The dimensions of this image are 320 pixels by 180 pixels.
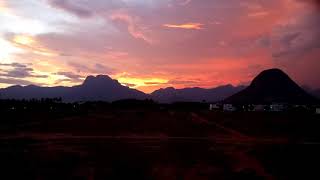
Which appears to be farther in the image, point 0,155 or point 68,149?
point 68,149

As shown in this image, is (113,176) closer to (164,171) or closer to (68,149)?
(164,171)

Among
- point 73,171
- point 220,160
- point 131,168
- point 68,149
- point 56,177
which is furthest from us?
point 68,149

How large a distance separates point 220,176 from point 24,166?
25.1 feet

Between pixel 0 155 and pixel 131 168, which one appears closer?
pixel 131 168

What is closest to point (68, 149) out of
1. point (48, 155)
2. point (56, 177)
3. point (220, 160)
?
point (48, 155)

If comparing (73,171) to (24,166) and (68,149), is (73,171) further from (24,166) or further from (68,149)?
(68,149)

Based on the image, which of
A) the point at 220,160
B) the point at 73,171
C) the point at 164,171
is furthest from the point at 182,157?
the point at 73,171

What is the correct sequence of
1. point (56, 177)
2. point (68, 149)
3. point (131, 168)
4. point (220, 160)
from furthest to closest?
point (68, 149) < point (220, 160) < point (131, 168) < point (56, 177)

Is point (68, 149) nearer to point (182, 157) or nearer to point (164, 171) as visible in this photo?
point (182, 157)

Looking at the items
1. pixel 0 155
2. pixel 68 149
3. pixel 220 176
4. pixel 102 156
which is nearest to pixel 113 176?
pixel 220 176

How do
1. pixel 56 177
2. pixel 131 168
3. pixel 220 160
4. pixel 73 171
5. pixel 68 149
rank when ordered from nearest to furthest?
1. pixel 56 177
2. pixel 73 171
3. pixel 131 168
4. pixel 220 160
5. pixel 68 149

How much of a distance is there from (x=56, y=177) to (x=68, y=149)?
444 inches

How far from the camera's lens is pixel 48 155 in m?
Answer: 24.8

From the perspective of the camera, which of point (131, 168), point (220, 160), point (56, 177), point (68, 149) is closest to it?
point (56, 177)
